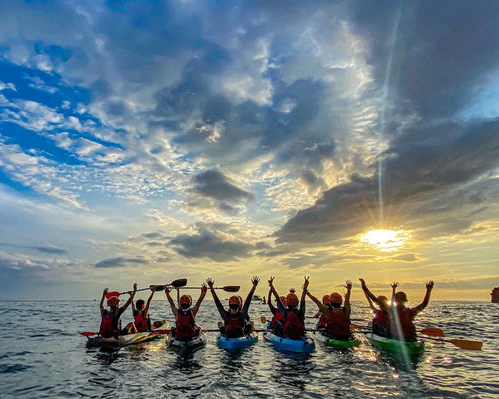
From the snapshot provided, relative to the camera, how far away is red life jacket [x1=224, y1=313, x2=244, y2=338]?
17.2 metres

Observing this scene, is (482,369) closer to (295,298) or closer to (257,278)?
(295,298)

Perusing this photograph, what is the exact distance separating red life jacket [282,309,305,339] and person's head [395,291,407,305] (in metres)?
5.28

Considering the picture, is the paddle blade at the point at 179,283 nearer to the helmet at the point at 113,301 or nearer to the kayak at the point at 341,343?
the helmet at the point at 113,301

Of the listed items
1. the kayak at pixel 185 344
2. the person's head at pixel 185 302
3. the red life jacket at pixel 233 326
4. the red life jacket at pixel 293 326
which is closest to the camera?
the kayak at pixel 185 344

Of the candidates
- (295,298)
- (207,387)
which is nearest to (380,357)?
(295,298)

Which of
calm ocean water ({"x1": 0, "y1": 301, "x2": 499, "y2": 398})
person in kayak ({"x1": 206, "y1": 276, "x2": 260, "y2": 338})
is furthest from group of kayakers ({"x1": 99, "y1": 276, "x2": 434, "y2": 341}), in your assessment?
calm ocean water ({"x1": 0, "y1": 301, "x2": 499, "y2": 398})

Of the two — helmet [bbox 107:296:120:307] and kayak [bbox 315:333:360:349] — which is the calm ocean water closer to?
kayak [bbox 315:333:360:349]

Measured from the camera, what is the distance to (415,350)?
1600 cm

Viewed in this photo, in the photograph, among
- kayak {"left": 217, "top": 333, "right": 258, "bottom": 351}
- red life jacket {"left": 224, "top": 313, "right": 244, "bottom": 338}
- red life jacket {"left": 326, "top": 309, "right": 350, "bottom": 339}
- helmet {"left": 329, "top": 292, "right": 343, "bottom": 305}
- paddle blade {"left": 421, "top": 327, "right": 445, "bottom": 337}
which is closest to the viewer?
kayak {"left": 217, "top": 333, "right": 258, "bottom": 351}

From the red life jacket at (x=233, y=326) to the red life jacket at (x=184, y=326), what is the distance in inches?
76.3

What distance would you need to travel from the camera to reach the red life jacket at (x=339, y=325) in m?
17.4

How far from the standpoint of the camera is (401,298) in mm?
16719

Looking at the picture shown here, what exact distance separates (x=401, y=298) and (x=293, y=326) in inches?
234

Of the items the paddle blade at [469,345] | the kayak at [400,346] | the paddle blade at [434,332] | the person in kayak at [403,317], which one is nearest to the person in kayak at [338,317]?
the kayak at [400,346]
